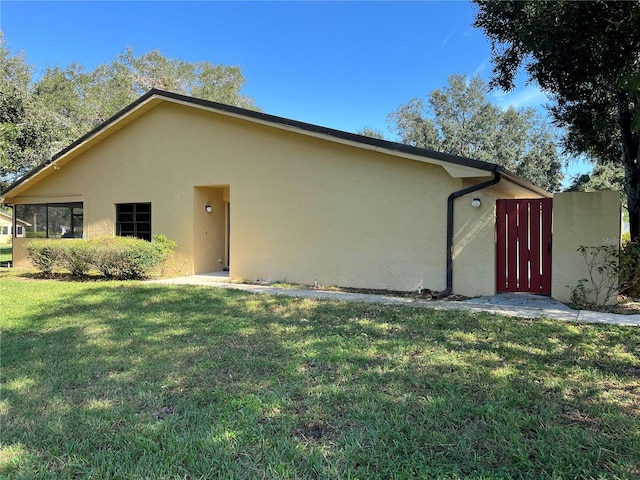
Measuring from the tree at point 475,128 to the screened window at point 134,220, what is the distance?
1054 inches

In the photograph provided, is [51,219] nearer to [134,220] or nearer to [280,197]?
[134,220]

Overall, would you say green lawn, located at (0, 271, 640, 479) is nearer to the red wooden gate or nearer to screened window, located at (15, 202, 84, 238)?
the red wooden gate

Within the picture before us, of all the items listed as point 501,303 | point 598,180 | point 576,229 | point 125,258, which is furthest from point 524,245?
point 598,180

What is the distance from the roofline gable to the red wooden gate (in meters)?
0.83

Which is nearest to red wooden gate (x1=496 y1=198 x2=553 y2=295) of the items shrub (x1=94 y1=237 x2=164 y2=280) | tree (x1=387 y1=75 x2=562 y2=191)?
shrub (x1=94 y1=237 x2=164 y2=280)

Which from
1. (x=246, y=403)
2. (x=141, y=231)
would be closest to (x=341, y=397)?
(x=246, y=403)

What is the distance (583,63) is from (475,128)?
93.0ft

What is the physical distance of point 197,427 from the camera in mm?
2941

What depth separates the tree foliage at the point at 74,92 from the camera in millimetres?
15977

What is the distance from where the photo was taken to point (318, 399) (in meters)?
3.41

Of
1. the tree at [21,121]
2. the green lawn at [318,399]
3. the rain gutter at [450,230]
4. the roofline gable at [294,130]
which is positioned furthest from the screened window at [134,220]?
the rain gutter at [450,230]

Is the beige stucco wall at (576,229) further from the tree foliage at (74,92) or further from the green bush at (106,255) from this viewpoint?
the tree foliage at (74,92)

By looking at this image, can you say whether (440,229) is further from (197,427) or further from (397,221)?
(197,427)

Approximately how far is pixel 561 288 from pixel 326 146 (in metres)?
5.87
